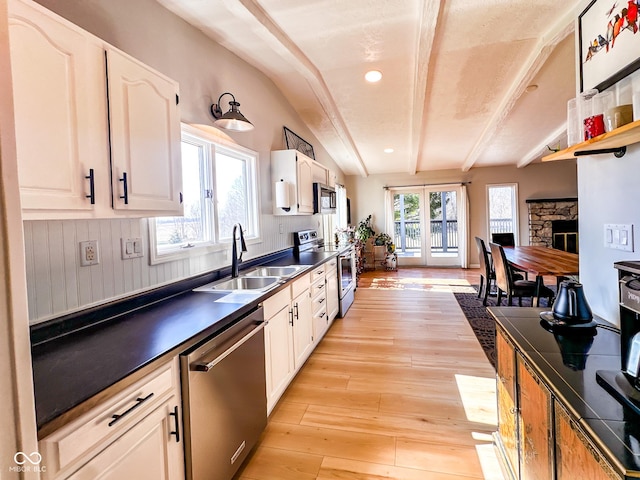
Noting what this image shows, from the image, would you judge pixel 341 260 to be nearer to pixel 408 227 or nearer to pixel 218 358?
pixel 218 358

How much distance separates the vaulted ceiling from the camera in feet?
7.31

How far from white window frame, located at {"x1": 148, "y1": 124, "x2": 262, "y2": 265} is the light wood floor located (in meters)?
1.22

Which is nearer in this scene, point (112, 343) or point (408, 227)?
point (112, 343)

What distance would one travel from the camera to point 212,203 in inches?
99.1

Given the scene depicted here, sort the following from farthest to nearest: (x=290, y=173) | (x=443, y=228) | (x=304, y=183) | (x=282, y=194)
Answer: (x=443, y=228) → (x=304, y=183) → (x=290, y=173) → (x=282, y=194)

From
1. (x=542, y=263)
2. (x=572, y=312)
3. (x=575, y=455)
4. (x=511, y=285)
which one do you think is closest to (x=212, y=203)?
(x=572, y=312)

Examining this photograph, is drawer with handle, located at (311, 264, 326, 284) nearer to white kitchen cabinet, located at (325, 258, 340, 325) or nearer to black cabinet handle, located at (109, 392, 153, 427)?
white kitchen cabinet, located at (325, 258, 340, 325)

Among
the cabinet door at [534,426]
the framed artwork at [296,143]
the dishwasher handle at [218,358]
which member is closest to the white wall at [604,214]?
the cabinet door at [534,426]

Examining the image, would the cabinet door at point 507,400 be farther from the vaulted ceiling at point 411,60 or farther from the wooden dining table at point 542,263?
the vaulted ceiling at point 411,60

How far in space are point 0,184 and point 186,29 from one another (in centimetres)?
208

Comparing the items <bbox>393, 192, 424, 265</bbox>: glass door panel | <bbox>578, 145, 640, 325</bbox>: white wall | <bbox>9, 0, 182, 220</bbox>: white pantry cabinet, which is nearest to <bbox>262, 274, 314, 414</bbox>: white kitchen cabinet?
<bbox>9, 0, 182, 220</bbox>: white pantry cabinet

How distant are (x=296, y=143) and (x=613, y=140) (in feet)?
11.1

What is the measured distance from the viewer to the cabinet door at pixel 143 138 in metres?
1.29

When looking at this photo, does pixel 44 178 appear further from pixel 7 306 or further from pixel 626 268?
pixel 626 268
